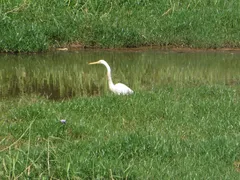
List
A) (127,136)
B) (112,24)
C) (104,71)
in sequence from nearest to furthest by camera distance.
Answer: (127,136), (104,71), (112,24)

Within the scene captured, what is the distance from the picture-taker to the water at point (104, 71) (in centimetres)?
1291

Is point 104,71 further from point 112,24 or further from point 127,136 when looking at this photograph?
point 127,136

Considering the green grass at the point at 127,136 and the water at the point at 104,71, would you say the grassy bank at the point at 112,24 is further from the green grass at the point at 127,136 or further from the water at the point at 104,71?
the green grass at the point at 127,136

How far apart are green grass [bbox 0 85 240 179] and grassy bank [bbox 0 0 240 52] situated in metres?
5.75

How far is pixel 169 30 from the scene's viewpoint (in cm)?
1803

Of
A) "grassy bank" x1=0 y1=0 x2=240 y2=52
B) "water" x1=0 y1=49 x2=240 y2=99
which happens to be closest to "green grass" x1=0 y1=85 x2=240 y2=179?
"water" x1=0 y1=49 x2=240 y2=99

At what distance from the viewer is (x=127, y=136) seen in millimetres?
7730

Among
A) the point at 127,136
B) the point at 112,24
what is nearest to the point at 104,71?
the point at 112,24

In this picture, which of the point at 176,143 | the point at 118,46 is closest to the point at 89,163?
the point at 176,143

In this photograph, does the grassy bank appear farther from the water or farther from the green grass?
the green grass

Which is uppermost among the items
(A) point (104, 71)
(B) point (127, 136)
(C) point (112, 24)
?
(C) point (112, 24)

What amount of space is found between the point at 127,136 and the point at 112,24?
10513 mm

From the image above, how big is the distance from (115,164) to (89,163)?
0.29m

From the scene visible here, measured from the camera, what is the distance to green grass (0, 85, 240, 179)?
649 centimetres
